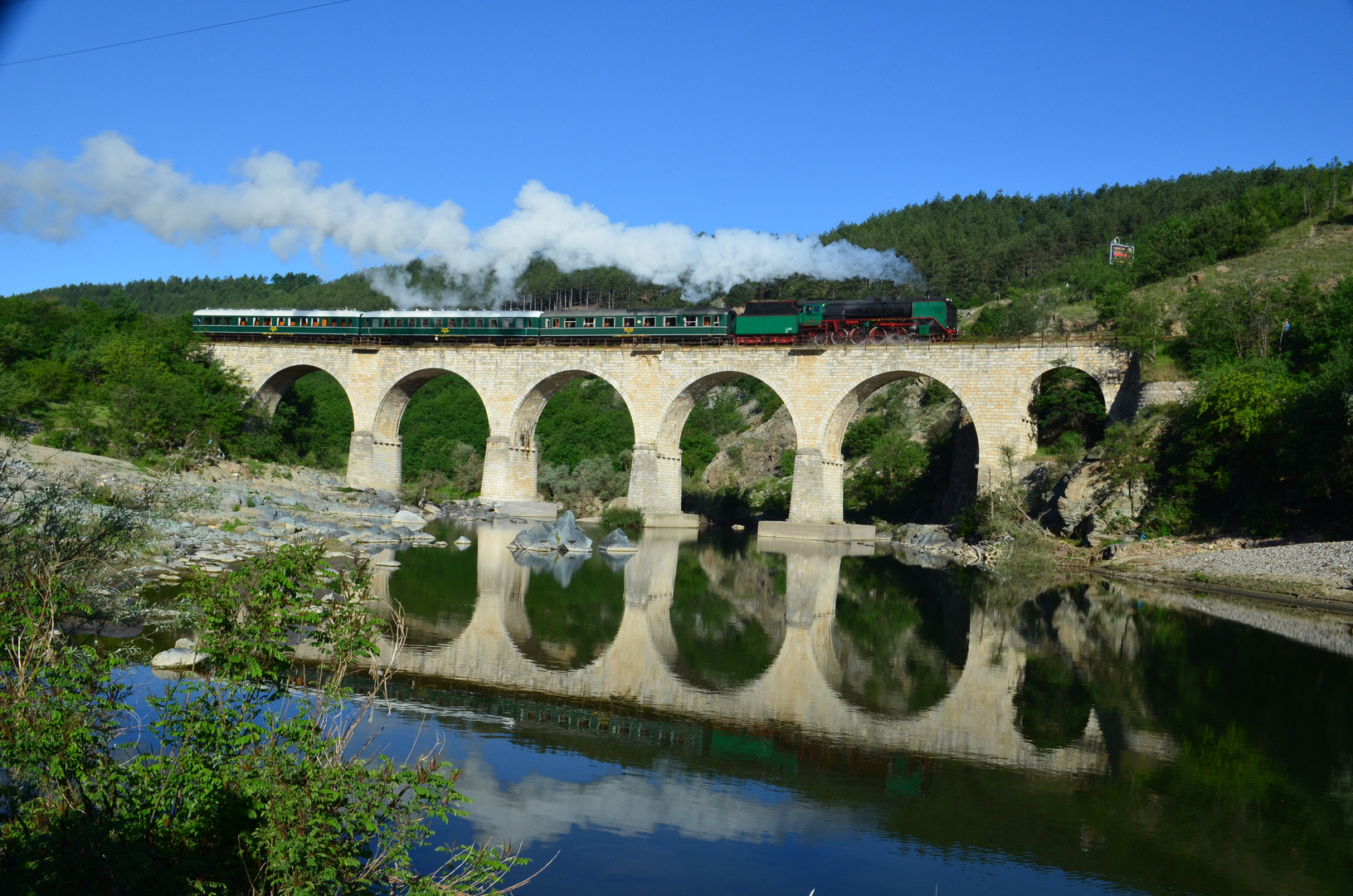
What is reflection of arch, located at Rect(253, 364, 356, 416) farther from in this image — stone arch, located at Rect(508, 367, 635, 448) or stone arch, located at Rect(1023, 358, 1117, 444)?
stone arch, located at Rect(1023, 358, 1117, 444)

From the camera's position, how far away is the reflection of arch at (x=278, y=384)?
46.1m

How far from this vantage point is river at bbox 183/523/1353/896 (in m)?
7.94

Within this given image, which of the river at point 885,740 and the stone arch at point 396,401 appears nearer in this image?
the river at point 885,740

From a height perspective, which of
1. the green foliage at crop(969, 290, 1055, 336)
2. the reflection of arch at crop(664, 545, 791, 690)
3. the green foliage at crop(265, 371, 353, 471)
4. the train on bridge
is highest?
the green foliage at crop(969, 290, 1055, 336)

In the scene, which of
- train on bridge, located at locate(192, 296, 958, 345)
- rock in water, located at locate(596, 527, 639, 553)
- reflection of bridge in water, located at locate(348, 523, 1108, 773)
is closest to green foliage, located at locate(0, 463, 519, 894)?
reflection of bridge in water, located at locate(348, 523, 1108, 773)

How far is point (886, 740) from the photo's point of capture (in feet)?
36.5

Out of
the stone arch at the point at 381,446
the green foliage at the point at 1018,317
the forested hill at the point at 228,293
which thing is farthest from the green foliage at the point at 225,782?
the forested hill at the point at 228,293

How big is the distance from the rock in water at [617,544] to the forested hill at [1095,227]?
2916 centimetres

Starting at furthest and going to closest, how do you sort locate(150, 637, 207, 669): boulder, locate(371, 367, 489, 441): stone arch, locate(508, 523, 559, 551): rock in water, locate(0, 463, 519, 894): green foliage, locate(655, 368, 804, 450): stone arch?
1. locate(371, 367, 489, 441): stone arch
2. locate(655, 368, 804, 450): stone arch
3. locate(508, 523, 559, 551): rock in water
4. locate(150, 637, 207, 669): boulder
5. locate(0, 463, 519, 894): green foliage

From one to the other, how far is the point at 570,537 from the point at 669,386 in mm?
10666

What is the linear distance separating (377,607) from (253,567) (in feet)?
35.5

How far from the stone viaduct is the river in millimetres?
14490

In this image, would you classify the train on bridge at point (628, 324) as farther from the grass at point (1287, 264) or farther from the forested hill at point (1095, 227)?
the forested hill at point (1095, 227)

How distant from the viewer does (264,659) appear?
5906 mm
